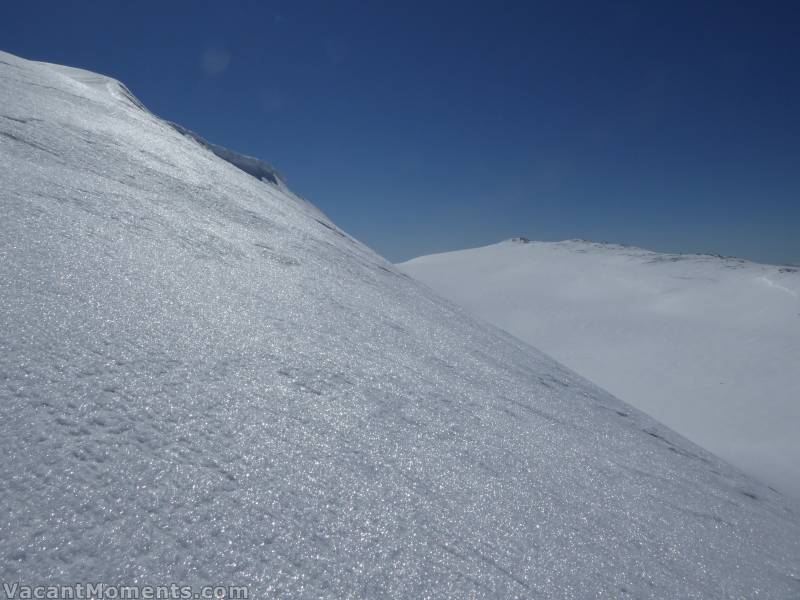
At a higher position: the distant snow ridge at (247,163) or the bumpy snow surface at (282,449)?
the distant snow ridge at (247,163)

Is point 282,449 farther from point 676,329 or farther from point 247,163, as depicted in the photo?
point 247,163

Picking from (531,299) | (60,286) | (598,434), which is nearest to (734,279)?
(531,299)

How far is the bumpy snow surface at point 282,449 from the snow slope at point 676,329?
3984 mm

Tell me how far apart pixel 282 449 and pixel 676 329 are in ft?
35.5

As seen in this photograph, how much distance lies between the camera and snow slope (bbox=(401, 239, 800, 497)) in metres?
6.44

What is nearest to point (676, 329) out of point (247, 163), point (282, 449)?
point (282, 449)

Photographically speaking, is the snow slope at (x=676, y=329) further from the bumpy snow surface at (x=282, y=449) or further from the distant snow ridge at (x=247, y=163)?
the distant snow ridge at (x=247, y=163)

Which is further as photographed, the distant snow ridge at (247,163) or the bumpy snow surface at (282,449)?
the distant snow ridge at (247,163)

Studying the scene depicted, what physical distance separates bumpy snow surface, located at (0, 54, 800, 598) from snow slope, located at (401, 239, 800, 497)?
13.1 feet

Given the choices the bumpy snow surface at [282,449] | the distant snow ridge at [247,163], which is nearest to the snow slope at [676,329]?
the bumpy snow surface at [282,449]

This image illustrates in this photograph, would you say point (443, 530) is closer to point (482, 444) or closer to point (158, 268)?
point (482, 444)

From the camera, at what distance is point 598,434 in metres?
2.38

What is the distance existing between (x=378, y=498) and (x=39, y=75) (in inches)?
256

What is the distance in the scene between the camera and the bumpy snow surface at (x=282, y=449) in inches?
37.5
